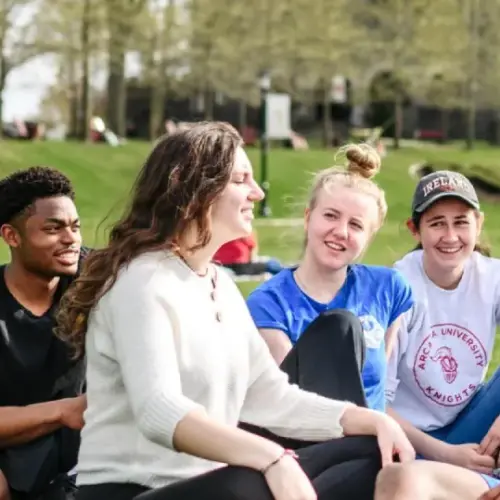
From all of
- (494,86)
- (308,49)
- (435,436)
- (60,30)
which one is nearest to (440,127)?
(494,86)

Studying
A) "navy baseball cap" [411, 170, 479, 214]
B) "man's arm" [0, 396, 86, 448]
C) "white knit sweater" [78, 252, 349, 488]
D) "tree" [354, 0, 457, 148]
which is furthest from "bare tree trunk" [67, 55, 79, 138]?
"white knit sweater" [78, 252, 349, 488]

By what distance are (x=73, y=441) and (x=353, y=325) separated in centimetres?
102

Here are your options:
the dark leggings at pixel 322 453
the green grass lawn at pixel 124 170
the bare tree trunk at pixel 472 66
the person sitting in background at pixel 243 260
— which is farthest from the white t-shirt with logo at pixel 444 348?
the bare tree trunk at pixel 472 66

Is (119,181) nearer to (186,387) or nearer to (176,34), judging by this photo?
(176,34)

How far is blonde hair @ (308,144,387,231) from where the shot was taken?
13.3 feet

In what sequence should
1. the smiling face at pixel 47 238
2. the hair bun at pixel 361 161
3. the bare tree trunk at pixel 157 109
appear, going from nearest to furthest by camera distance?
the smiling face at pixel 47 238, the hair bun at pixel 361 161, the bare tree trunk at pixel 157 109

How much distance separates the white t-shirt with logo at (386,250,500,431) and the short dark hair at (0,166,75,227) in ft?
4.81

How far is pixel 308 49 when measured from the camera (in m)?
40.6

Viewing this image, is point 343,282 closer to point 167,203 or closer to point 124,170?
point 167,203

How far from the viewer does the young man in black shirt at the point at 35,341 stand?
3.70m

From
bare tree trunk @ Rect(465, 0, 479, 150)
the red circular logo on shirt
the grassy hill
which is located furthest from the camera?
bare tree trunk @ Rect(465, 0, 479, 150)

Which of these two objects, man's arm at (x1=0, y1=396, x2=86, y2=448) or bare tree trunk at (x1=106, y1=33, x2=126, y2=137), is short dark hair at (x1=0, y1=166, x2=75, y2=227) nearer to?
man's arm at (x1=0, y1=396, x2=86, y2=448)

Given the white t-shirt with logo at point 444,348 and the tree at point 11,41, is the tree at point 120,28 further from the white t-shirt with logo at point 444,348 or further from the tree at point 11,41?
the white t-shirt with logo at point 444,348

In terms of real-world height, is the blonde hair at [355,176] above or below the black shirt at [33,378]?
above
